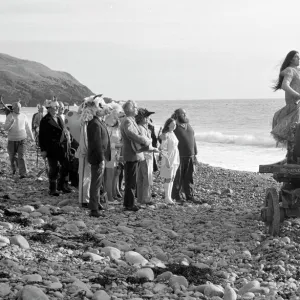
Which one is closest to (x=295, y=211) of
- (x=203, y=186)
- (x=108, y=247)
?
(x=108, y=247)

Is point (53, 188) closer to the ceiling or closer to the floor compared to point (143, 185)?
closer to the floor

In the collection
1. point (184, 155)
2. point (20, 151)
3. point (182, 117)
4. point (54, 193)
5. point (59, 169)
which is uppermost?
point (182, 117)

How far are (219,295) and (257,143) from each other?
27577 millimetres

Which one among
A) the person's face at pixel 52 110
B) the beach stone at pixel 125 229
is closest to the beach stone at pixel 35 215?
the beach stone at pixel 125 229

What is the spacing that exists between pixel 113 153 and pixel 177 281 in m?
5.20

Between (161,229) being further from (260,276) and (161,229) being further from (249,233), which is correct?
(260,276)

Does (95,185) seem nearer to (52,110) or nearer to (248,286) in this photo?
(52,110)

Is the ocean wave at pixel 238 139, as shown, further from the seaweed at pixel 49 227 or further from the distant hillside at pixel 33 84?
the distant hillside at pixel 33 84

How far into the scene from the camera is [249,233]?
8211 millimetres

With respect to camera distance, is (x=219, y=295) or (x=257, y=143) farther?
(x=257, y=143)

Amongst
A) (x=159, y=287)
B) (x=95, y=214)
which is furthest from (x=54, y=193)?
(x=159, y=287)

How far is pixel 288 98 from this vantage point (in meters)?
7.93

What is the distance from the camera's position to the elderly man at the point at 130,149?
9.42m

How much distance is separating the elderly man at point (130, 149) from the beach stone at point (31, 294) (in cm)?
497
